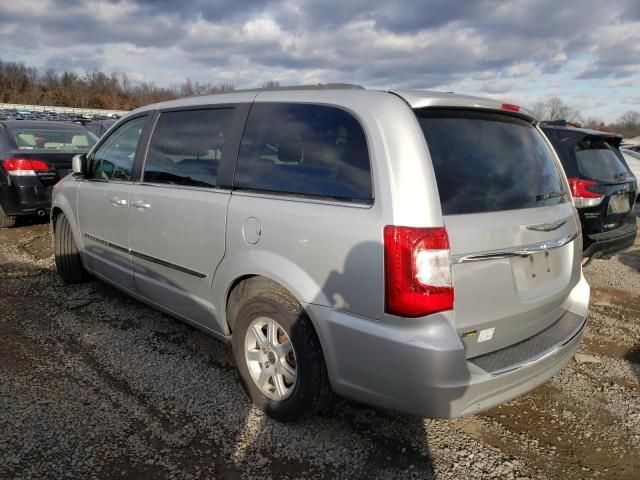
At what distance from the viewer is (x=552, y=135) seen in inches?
209

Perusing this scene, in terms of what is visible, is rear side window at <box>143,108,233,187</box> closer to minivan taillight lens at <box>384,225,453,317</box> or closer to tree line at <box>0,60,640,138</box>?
minivan taillight lens at <box>384,225,453,317</box>

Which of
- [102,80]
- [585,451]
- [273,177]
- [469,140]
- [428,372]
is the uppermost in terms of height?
[102,80]

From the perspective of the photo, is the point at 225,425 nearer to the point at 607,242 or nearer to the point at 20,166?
the point at 607,242

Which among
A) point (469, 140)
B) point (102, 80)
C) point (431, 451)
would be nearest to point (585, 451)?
point (431, 451)

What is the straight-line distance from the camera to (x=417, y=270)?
6.72ft

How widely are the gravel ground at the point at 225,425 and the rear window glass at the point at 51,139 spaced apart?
14.2ft

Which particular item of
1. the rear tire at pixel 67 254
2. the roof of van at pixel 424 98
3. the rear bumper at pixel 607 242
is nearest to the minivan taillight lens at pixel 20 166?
the rear tire at pixel 67 254

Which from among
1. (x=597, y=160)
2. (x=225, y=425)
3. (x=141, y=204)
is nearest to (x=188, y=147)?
(x=141, y=204)

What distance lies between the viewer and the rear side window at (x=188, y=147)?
3049mm

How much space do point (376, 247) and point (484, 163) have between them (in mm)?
768

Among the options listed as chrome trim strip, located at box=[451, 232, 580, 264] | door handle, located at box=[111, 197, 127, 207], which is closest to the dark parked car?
door handle, located at box=[111, 197, 127, 207]

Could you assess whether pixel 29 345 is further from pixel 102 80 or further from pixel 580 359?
pixel 102 80

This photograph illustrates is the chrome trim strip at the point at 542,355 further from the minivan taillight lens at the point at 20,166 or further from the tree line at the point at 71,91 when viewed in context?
the tree line at the point at 71,91

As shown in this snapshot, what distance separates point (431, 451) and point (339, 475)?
0.54 meters
